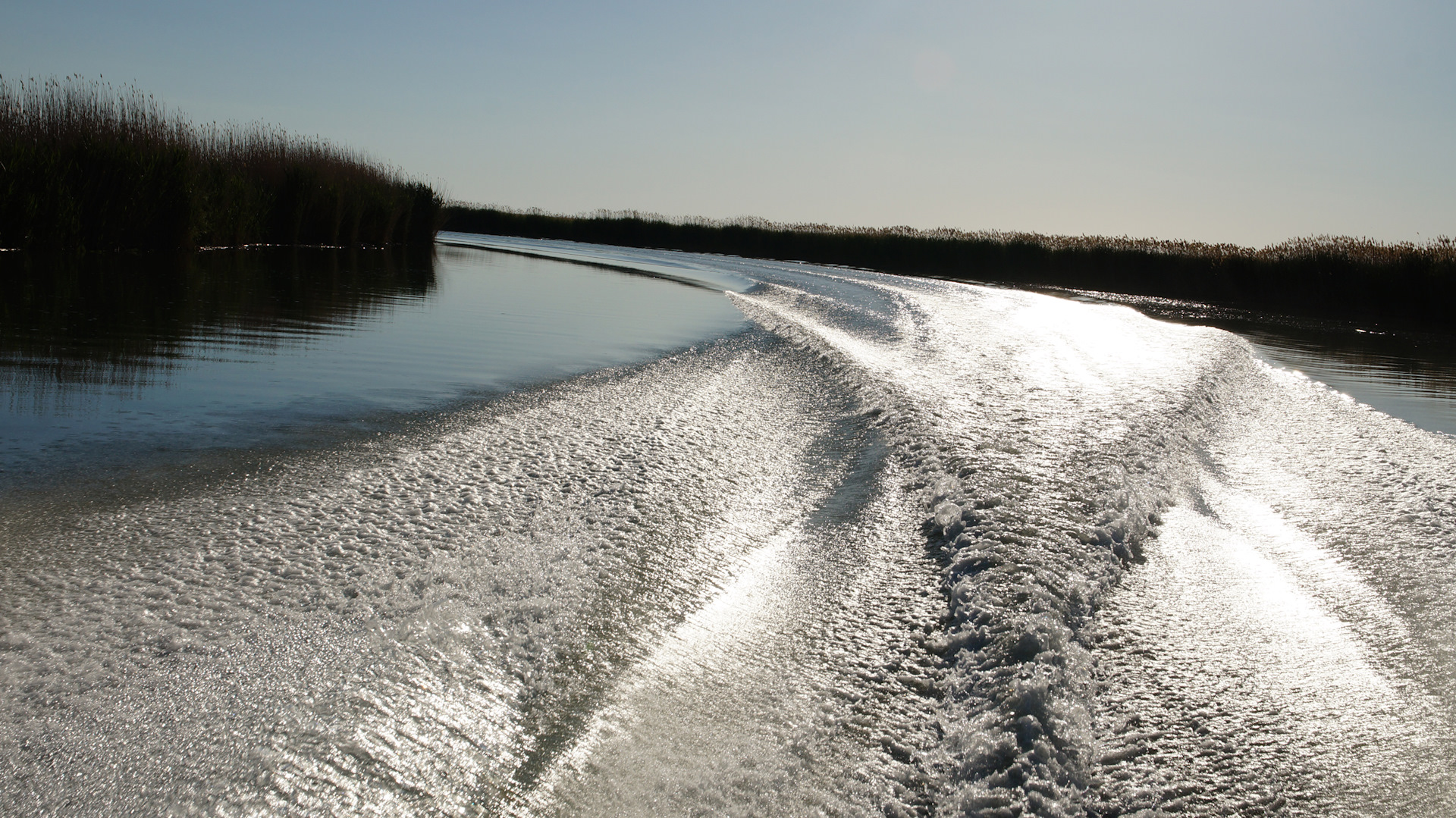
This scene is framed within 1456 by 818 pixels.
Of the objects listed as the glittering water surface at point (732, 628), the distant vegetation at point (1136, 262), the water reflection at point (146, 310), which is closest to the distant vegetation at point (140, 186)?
the water reflection at point (146, 310)

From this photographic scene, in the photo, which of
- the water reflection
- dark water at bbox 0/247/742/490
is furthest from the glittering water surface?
the water reflection

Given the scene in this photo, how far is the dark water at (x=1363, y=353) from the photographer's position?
6879 millimetres

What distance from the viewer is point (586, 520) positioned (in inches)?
126

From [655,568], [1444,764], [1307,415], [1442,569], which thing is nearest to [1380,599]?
[1442,569]

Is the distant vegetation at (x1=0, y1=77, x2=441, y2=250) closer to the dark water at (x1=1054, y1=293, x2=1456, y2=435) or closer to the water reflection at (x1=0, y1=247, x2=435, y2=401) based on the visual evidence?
the water reflection at (x1=0, y1=247, x2=435, y2=401)

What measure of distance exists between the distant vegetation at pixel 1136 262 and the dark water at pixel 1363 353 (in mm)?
1269

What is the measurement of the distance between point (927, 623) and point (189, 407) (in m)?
3.84

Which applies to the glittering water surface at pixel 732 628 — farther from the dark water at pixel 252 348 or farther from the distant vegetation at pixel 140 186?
the distant vegetation at pixel 140 186

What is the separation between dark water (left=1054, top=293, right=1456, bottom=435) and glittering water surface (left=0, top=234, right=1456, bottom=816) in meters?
2.55

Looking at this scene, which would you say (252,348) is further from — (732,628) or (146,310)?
(732,628)

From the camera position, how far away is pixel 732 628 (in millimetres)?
2529

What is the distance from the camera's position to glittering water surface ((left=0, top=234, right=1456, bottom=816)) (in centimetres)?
181

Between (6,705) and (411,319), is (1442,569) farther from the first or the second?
(411,319)

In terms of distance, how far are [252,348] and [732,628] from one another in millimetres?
5286
